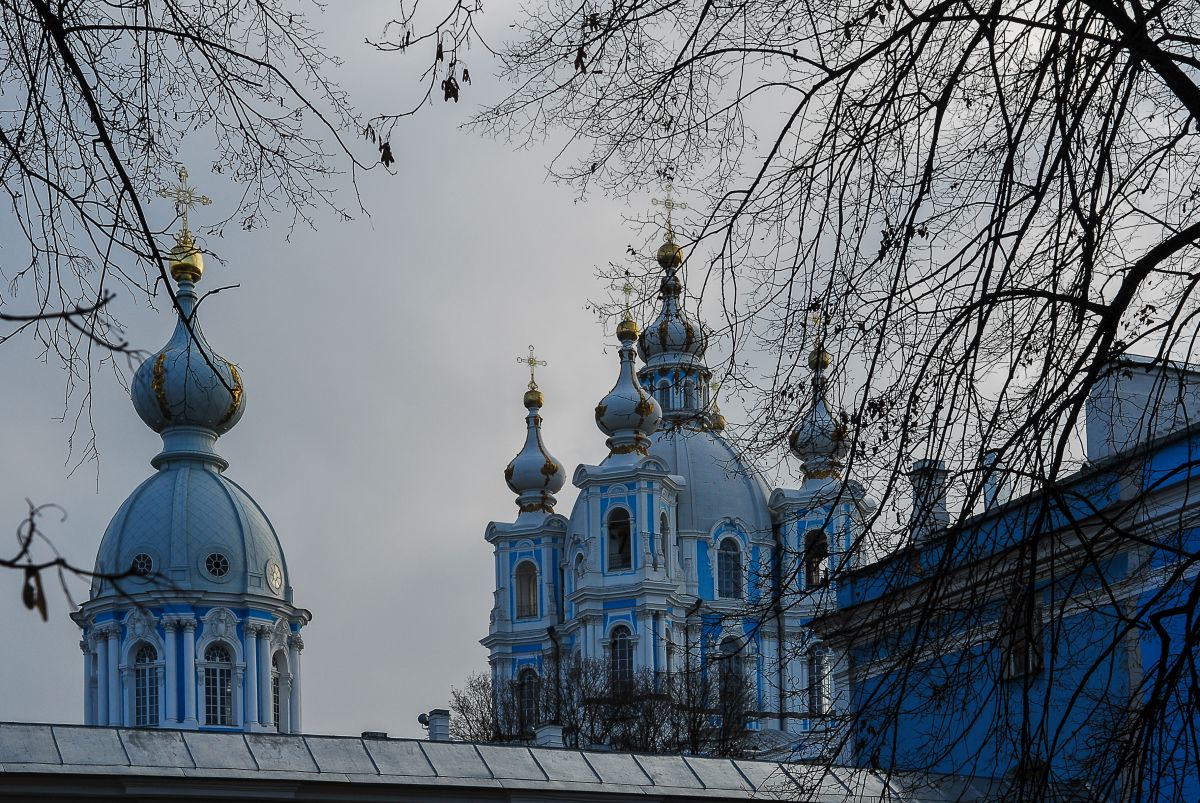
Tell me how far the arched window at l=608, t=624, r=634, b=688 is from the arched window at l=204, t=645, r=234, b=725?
8953 millimetres

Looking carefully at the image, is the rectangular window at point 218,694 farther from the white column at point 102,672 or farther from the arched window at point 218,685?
the white column at point 102,672

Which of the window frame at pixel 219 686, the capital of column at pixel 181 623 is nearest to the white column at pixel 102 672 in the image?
the capital of column at pixel 181 623

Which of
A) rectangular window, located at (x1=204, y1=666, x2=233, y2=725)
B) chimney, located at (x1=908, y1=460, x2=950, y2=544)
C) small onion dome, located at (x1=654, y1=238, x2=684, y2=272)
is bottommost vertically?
chimney, located at (x1=908, y1=460, x2=950, y2=544)

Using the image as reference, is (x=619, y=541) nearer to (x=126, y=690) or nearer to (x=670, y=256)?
(x=126, y=690)

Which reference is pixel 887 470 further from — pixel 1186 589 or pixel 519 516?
pixel 519 516

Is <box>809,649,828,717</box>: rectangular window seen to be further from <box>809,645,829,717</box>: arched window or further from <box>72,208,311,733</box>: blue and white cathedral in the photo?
<box>72,208,311,733</box>: blue and white cathedral

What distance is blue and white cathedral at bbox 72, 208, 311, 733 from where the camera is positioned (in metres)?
44.3

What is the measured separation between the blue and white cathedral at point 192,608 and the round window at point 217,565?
0.02 m

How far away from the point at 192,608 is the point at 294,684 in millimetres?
3079

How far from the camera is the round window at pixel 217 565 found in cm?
4494

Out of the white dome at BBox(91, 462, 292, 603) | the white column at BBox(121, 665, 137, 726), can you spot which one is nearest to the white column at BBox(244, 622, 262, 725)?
the white dome at BBox(91, 462, 292, 603)

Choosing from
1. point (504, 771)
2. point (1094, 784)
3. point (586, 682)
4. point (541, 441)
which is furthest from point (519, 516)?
point (1094, 784)

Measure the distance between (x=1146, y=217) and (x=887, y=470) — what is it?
1301 millimetres

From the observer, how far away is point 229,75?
680 cm
